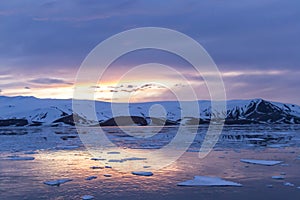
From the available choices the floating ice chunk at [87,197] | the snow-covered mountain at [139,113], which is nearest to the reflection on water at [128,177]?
the floating ice chunk at [87,197]

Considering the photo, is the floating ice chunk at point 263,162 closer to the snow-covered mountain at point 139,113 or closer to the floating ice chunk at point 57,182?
the floating ice chunk at point 57,182

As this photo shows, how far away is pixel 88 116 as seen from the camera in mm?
134875

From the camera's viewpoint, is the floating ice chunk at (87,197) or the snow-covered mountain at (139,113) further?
the snow-covered mountain at (139,113)

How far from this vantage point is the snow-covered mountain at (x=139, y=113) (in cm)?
11324

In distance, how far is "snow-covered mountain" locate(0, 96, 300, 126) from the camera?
4458 inches

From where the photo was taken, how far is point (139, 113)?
143 metres

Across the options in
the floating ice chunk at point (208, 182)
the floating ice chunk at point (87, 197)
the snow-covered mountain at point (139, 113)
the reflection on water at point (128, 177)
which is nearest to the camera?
the floating ice chunk at point (87, 197)

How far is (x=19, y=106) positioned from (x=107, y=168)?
136m

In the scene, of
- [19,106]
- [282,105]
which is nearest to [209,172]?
[19,106]

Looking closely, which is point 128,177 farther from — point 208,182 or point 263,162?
point 263,162

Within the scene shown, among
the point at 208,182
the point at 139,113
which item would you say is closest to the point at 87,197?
the point at 208,182

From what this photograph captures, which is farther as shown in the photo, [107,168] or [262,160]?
[262,160]

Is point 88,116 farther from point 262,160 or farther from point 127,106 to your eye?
point 262,160

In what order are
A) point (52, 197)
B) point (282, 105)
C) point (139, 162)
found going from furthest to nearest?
point (282, 105), point (139, 162), point (52, 197)
